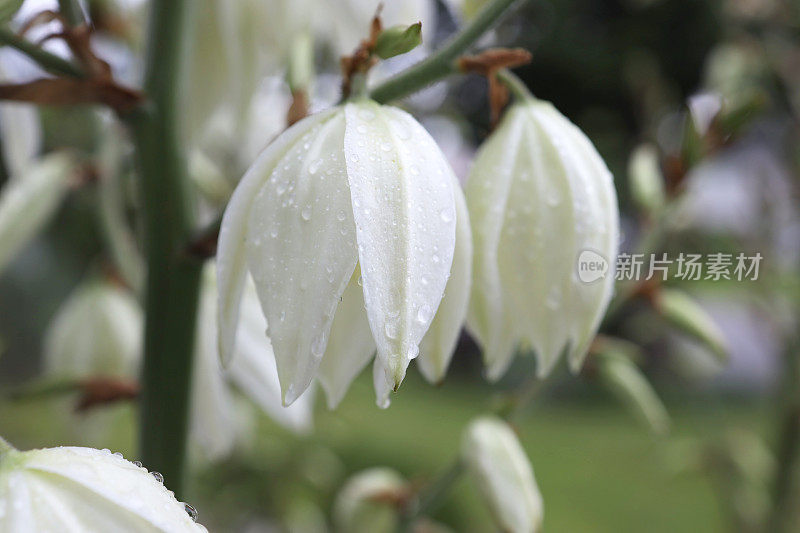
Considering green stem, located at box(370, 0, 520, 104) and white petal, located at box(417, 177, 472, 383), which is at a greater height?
green stem, located at box(370, 0, 520, 104)

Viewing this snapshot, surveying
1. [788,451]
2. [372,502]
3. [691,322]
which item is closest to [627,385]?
[691,322]

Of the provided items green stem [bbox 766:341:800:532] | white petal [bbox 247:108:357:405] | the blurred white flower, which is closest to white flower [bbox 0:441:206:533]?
white petal [bbox 247:108:357:405]

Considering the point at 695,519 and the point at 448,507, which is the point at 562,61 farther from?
the point at 448,507

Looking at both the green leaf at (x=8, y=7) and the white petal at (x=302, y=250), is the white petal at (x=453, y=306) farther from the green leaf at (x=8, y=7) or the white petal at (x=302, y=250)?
the green leaf at (x=8, y=7)

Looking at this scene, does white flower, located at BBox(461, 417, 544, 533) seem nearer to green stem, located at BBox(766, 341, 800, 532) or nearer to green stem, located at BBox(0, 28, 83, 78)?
green stem, located at BBox(0, 28, 83, 78)

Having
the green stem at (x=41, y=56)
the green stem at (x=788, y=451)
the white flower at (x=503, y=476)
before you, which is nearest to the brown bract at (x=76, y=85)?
the green stem at (x=41, y=56)

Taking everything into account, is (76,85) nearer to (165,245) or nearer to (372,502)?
(165,245)

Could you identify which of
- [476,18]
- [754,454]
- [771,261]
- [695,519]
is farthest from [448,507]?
[476,18]
